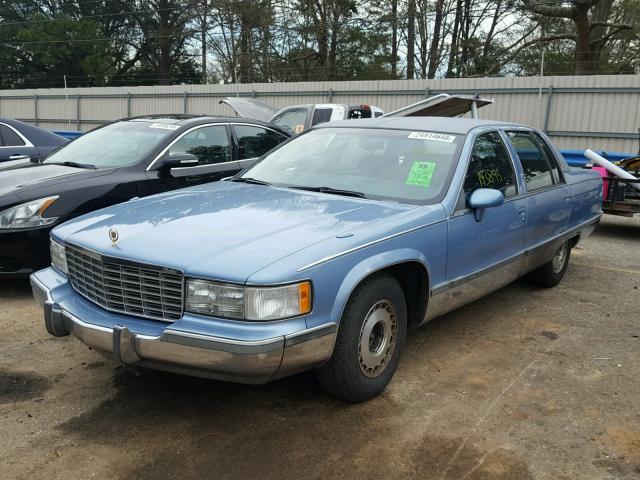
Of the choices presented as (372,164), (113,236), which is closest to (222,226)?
(113,236)

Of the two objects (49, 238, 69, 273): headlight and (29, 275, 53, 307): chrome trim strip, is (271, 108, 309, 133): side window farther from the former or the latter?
(29, 275, 53, 307): chrome trim strip

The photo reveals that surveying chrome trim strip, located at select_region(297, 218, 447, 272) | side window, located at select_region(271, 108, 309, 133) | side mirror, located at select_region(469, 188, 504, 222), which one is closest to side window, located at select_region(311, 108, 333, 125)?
side window, located at select_region(271, 108, 309, 133)

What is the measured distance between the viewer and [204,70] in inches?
1563

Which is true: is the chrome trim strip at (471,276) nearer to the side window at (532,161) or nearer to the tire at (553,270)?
the side window at (532,161)

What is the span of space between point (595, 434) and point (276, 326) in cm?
178

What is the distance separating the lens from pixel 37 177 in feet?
17.5

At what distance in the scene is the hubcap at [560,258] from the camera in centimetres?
566

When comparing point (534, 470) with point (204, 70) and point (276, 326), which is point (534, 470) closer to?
point (276, 326)

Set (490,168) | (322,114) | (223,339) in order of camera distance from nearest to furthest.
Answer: (223,339), (490,168), (322,114)

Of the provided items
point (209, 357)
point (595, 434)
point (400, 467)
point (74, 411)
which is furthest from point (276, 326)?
point (595, 434)

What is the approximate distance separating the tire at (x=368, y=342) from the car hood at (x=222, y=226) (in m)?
0.38

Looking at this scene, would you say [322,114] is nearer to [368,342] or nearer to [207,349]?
[368,342]

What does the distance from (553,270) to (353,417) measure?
3.26 m

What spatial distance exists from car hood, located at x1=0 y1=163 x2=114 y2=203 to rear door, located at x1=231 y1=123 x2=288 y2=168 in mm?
1512
